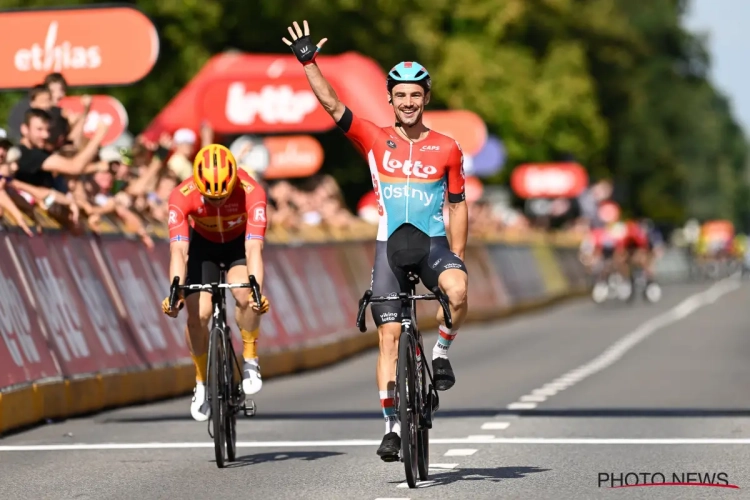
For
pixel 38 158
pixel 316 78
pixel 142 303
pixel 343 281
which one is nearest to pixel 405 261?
pixel 316 78

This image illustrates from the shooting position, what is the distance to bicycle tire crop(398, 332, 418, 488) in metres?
10.5

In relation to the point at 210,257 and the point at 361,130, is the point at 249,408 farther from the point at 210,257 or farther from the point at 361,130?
the point at 361,130

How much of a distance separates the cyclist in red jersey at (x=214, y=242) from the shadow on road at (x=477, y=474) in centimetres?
159

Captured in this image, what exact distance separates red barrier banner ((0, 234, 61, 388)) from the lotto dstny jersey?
448cm

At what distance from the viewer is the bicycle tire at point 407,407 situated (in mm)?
10477

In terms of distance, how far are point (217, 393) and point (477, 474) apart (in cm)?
171

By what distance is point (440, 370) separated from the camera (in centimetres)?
1111

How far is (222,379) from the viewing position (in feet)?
40.8

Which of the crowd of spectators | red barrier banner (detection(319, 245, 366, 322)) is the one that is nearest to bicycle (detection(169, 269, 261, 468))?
the crowd of spectators

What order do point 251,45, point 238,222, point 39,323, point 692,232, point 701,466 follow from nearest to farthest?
point 701,466
point 238,222
point 39,323
point 251,45
point 692,232

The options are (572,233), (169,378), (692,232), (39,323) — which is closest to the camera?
(39,323)

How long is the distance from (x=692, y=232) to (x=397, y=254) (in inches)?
4274

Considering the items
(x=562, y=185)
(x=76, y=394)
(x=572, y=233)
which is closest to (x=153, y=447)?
(x=76, y=394)

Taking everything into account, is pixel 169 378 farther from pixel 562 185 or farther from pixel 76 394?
pixel 562 185
